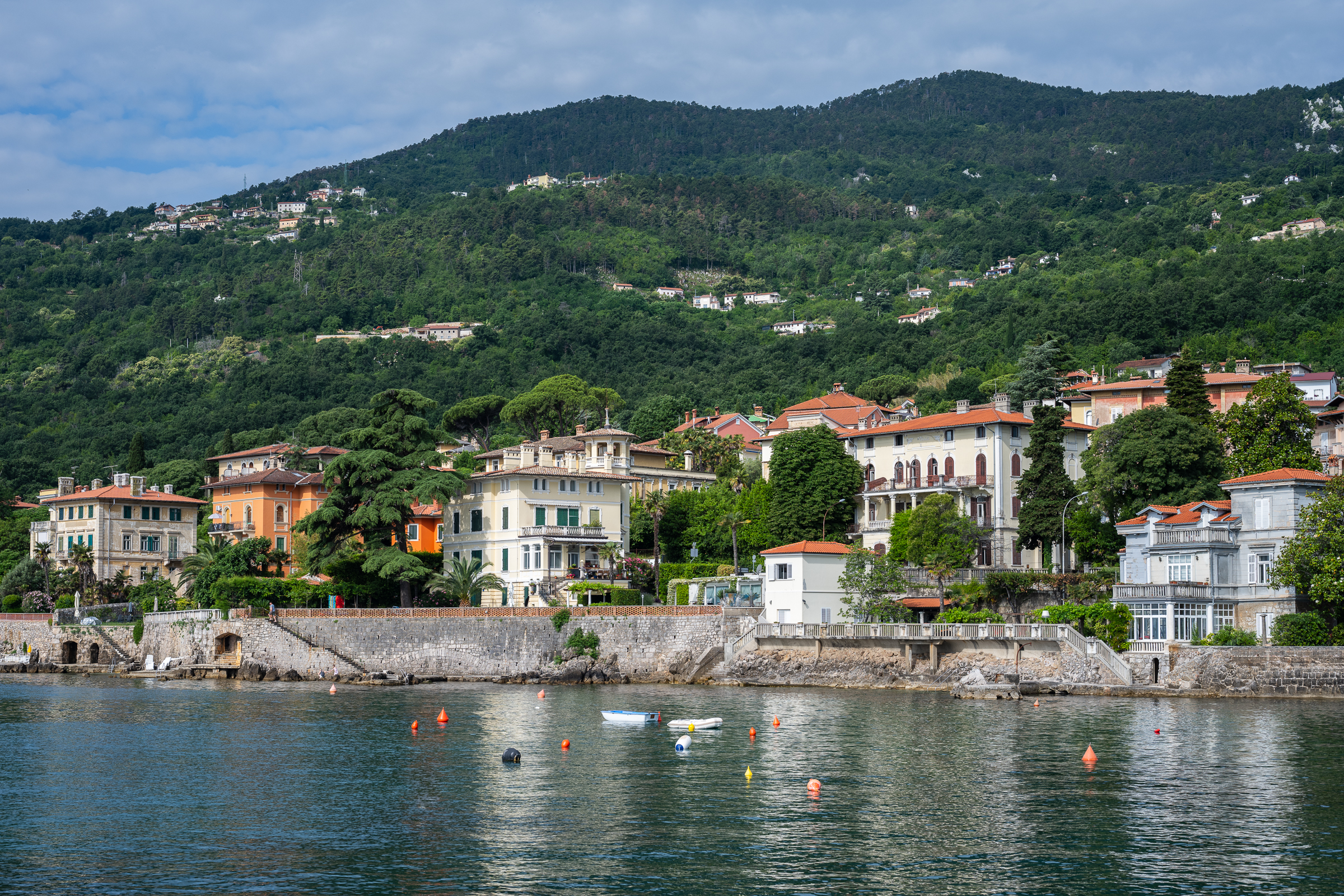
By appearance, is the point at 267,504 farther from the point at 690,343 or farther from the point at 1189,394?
the point at 690,343

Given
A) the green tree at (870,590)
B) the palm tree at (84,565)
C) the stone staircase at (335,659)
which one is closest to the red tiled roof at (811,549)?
the green tree at (870,590)

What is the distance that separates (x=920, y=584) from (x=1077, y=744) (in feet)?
91.1

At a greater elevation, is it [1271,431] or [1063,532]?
[1271,431]

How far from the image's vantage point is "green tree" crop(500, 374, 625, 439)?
12606 cm

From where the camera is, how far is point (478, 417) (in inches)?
5157

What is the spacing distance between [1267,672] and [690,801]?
102ft

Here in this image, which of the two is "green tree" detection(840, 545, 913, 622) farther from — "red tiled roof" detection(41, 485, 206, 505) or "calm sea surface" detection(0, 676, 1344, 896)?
"red tiled roof" detection(41, 485, 206, 505)

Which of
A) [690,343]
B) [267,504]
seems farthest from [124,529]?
[690,343]

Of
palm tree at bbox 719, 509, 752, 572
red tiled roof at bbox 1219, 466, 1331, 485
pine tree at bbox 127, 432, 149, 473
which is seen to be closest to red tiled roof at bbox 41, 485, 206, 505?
pine tree at bbox 127, 432, 149, 473

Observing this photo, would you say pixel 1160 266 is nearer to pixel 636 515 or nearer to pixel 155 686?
pixel 636 515

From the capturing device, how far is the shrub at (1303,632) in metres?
55.5

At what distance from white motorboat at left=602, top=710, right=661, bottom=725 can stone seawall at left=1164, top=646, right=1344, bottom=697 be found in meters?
22.0

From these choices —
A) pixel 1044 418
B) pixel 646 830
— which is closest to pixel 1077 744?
pixel 646 830

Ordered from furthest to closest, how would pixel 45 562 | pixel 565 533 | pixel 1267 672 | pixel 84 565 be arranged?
pixel 45 562 < pixel 84 565 < pixel 565 533 < pixel 1267 672
